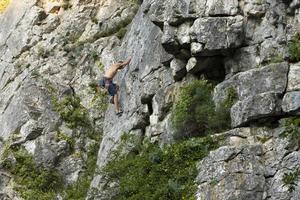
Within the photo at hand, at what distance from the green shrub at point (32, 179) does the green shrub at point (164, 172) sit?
431cm

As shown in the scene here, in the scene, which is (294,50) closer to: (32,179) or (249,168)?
(249,168)

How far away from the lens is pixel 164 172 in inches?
582

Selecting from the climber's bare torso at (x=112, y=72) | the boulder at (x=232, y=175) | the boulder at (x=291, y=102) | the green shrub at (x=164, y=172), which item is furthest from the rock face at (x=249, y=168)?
the climber's bare torso at (x=112, y=72)

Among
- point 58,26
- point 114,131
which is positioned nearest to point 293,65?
point 114,131

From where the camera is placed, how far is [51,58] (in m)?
24.5

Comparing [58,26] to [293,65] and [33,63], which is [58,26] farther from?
[293,65]

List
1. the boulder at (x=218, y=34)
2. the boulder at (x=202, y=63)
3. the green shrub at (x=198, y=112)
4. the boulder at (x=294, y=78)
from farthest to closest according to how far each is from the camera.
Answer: the boulder at (x=202, y=63), the boulder at (x=218, y=34), the green shrub at (x=198, y=112), the boulder at (x=294, y=78)

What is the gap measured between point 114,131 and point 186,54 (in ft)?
13.1

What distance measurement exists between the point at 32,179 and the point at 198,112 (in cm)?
725

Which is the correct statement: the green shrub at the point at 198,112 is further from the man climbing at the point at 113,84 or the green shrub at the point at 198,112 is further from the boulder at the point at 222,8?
the man climbing at the point at 113,84

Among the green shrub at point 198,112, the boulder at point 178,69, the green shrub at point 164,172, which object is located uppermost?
the boulder at point 178,69

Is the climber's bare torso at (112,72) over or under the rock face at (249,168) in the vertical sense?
over

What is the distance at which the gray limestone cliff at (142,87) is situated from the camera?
13375 millimetres

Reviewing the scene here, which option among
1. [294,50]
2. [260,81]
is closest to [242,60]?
[260,81]
